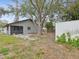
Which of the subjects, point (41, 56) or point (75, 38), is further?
point (75, 38)

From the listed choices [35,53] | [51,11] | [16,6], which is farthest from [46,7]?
[35,53]

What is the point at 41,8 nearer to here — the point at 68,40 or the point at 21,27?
the point at 21,27

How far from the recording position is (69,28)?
14.0 m

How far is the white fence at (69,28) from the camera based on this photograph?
43.2 feet

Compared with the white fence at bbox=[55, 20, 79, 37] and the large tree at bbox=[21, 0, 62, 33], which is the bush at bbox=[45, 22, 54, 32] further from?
the white fence at bbox=[55, 20, 79, 37]

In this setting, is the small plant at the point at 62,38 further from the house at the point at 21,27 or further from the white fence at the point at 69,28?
the house at the point at 21,27

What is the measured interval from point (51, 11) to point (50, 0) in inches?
69.8

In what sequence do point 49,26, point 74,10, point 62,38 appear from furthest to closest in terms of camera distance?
1. point 49,26
2. point 74,10
3. point 62,38

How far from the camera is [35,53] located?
1007 centimetres

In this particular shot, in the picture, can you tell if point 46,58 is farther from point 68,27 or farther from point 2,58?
point 68,27

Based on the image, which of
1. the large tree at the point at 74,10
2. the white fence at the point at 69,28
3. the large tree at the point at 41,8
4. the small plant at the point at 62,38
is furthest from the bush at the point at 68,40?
the large tree at the point at 41,8

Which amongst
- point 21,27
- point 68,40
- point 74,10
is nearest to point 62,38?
point 68,40

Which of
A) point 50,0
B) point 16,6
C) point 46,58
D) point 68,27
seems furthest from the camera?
point 16,6

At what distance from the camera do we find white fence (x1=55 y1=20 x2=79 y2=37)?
1318cm
